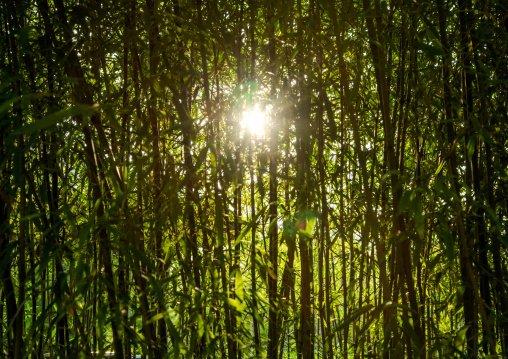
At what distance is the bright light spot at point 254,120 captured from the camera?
135cm

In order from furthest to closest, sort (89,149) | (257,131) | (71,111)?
(257,131) < (89,149) < (71,111)

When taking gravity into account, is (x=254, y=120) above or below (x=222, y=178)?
above

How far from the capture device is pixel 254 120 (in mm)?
1374

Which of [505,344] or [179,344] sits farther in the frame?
[505,344]

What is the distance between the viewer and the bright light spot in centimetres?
135

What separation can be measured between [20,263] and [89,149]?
0.38 metres

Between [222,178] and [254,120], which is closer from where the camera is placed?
[222,178]

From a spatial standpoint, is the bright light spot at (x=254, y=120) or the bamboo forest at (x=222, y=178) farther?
the bright light spot at (x=254, y=120)

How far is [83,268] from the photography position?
3.44 ft

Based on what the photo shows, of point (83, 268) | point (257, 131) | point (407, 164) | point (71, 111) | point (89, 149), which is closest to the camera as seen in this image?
point (71, 111)

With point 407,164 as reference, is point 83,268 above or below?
below

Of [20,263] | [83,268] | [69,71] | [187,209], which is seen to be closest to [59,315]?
[83,268]

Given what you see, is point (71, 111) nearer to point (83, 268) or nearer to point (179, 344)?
point (83, 268)

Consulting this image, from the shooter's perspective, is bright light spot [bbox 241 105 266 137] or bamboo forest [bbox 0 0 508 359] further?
bright light spot [bbox 241 105 266 137]
